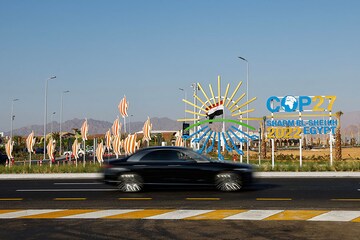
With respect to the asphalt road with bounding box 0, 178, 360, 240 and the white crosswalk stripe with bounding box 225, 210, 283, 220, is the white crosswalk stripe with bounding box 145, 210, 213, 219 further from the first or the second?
the white crosswalk stripe with bounding box 225, 210, 283, 220

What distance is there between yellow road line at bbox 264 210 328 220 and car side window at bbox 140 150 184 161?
507 centimetres

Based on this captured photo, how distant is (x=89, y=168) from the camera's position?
27.5 meters

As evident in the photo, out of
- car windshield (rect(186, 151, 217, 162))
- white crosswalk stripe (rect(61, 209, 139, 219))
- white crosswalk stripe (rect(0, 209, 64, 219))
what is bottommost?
white crosswalk stripe (rect(0, 209, 64, 219))

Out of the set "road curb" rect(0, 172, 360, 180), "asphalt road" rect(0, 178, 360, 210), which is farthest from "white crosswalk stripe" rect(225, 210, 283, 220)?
"road curb" rect(0, 172, 360, 180)

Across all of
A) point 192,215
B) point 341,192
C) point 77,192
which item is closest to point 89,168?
point 77,192

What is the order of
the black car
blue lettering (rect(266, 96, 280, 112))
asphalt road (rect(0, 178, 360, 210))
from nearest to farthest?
asphalt road (rect(0, 178, 360, 210)) < the black car < blue lettering (rect(266, 96, 280, 112))

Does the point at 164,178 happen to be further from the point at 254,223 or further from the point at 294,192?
the point at 254,223

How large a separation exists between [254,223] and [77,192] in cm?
811

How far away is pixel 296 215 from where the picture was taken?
10.8 metres

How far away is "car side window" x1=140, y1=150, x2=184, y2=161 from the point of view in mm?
15688

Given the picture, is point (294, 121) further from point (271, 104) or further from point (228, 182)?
point (228, 182)

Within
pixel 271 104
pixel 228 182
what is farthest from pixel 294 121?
pixel 228 182

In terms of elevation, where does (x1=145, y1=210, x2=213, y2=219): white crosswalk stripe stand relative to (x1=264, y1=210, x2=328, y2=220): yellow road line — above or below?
below

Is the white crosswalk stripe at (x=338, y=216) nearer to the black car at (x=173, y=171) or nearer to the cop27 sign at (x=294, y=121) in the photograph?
the black car at (x=173, y=171)
